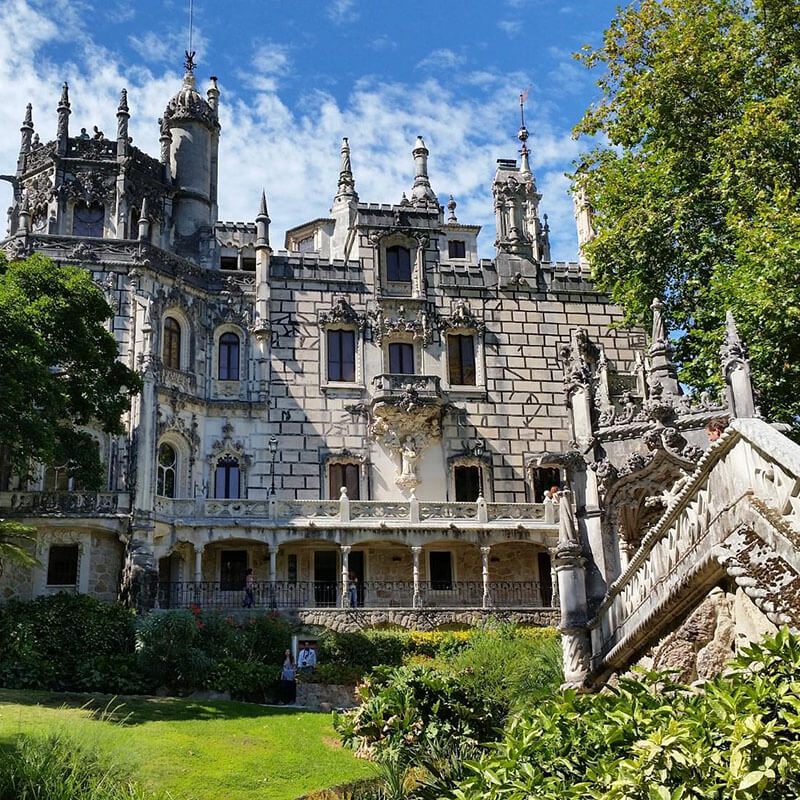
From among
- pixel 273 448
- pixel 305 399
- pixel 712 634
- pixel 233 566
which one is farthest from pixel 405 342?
pixel 712 634

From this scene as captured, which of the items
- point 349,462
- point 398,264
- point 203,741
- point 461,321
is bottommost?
point 203,741

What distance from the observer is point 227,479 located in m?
35.6

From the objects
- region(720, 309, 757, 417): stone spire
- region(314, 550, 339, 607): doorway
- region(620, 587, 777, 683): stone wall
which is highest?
region(720, 309, 757, 417): stone spire

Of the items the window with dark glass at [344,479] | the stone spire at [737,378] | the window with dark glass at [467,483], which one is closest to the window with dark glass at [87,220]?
the window with dark glass at [344,479]

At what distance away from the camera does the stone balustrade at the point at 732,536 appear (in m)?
9.17

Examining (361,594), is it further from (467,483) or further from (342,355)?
(342,355)

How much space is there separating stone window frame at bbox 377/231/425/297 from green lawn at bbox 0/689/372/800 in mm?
20079

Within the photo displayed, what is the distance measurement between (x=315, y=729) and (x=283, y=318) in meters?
20.3

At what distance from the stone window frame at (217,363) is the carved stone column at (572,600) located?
69.5 feet

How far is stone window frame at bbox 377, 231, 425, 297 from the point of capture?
3878cm

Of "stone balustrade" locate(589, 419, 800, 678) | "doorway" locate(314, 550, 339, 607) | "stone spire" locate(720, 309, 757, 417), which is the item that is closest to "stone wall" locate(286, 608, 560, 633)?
"doorway" locate(314, 550, 339, 607)

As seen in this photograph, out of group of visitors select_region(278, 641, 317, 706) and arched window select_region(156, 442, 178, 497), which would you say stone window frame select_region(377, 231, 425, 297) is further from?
group of visitors select_region(278, 641, 317, 706)

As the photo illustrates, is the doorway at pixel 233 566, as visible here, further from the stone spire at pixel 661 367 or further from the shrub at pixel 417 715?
the stone spire at pixel 661 367

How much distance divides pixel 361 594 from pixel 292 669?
9.63 m
